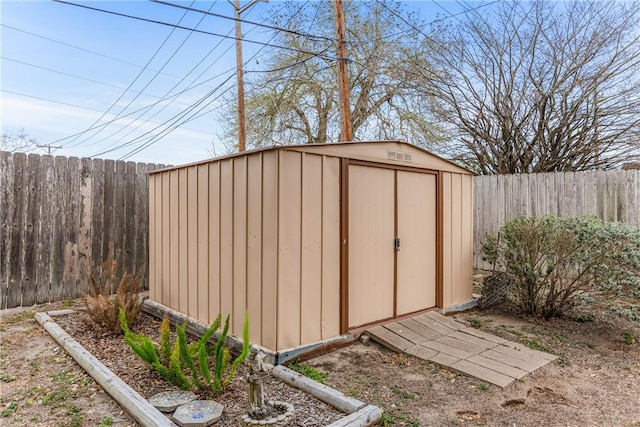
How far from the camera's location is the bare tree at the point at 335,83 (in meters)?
9.73

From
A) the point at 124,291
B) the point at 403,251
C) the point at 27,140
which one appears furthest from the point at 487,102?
the point at 27,140

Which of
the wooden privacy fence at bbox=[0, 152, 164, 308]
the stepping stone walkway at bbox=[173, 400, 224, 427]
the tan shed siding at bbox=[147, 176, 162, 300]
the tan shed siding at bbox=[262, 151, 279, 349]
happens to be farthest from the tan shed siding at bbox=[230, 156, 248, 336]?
the wooden privacy fence at bbox=[0, 152, 164, 308]

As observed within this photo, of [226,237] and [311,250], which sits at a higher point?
[226,237]

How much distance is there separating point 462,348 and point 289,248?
76.9 inches

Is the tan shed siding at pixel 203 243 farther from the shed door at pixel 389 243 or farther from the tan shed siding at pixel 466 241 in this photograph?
the tan shed siding at pixel 466 241

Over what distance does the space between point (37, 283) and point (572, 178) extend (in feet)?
26.6

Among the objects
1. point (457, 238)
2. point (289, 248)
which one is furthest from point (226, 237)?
point (457, 238)

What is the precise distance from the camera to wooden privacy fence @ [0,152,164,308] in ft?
15.4

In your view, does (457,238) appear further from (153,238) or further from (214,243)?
(153,238)

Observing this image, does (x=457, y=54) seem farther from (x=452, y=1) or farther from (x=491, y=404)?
(x=491, y=404)

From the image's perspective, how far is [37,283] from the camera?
4918 mm

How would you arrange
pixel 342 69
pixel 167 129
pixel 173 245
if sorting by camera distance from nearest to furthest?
pixel 173 245
pixel 342 69
pixel 167 129

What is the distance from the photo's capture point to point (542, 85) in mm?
8023

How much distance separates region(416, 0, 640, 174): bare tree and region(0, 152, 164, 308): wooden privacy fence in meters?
7.27
